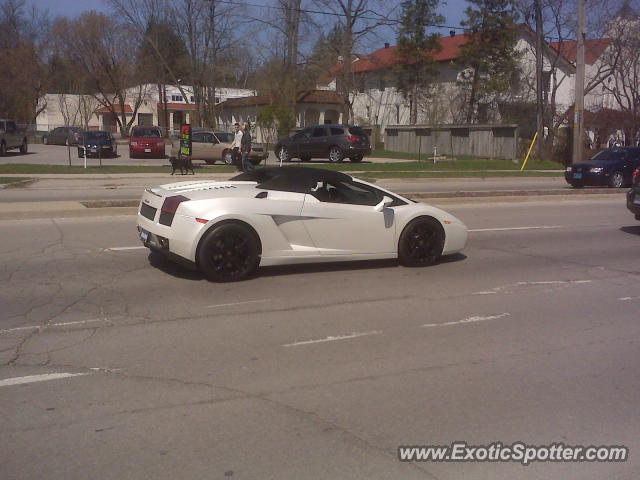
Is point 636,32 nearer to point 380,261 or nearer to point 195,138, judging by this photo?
point 195,138

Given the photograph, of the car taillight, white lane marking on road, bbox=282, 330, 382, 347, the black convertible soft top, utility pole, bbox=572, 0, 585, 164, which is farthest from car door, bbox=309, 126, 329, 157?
white lane marking on road, bbox=282, 330, 382, 347

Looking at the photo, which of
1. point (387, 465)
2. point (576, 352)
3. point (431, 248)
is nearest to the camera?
point (387, 465)

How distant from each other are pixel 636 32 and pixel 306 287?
37.4 meters

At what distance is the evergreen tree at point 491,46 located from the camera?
1875 inches

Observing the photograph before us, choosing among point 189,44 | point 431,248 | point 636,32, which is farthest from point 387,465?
point 189,44

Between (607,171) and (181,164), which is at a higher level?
(181,164)

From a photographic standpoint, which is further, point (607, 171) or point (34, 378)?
point (607, 171)

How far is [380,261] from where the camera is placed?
10.0 meters

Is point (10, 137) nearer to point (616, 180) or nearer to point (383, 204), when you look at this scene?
Result: point (616, 180)

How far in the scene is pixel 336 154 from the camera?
3253 centimetres

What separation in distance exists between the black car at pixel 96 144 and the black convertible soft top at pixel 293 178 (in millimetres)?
28042

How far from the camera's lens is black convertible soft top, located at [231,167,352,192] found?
28.7ft

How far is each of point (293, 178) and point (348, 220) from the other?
2.97ft

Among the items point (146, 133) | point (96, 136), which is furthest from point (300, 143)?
point (96, 136)
